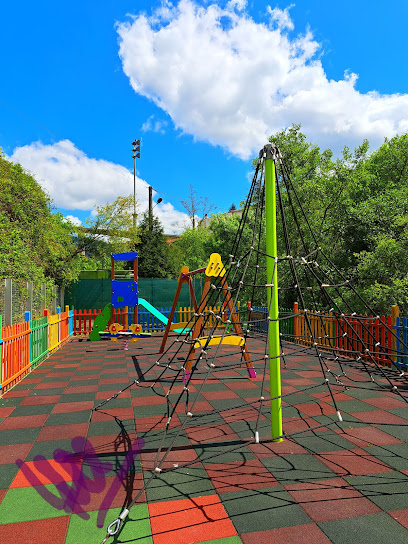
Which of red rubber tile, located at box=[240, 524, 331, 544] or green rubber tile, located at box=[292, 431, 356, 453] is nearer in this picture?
red rubber tile, located at box=[240, 524, 331, 544]

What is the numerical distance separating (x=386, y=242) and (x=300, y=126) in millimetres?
9606

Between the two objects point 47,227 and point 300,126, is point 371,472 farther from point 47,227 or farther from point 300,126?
point 300,126

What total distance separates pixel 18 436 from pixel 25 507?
5.43ft

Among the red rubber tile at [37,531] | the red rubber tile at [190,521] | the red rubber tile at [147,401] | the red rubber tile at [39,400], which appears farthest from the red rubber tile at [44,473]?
the red rubber tile at [39,400]

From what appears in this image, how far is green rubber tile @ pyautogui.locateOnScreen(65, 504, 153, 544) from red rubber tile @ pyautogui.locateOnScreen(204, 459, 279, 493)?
2.25ft

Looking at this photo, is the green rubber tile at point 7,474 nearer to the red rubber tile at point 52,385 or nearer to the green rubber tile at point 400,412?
the red rubber tile at point 52,385

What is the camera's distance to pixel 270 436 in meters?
4.19

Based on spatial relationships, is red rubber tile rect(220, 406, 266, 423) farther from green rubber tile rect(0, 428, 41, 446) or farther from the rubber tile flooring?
green rubber tile rect(0, 428, 41, 446)

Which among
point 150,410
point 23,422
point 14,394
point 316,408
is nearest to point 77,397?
point 14,394

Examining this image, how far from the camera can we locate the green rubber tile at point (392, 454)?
3441 millimetres

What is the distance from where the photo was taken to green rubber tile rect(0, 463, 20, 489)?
318 cm

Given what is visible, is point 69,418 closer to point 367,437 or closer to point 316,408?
point 316,408

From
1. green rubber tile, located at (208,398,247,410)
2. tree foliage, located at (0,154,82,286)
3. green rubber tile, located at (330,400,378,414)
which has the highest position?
tree foliage, located at (0,154,82,286)

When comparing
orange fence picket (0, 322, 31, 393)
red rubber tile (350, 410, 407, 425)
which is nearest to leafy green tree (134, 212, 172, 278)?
orange fence picket (0, 322, 31, 393)
